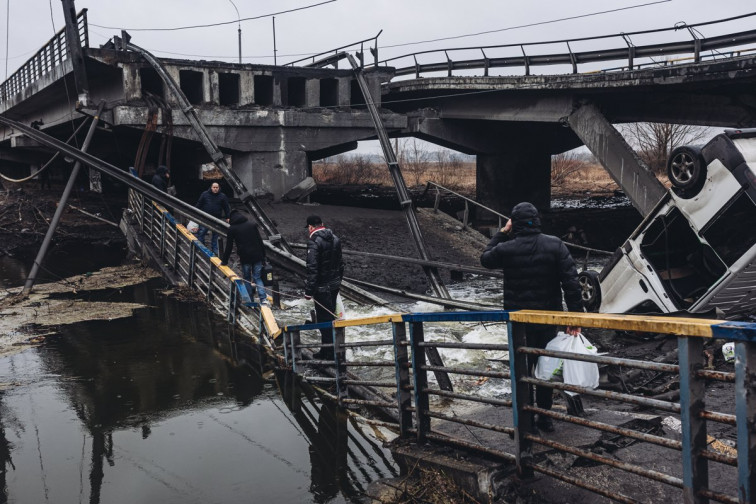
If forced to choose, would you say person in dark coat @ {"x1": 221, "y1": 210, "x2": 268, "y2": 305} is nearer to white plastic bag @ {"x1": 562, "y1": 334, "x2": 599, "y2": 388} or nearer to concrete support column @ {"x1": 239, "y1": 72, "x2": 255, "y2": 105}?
white plastic bag @ {"x1": 562, "y1": 334, "x2": 599, "y2": 388}

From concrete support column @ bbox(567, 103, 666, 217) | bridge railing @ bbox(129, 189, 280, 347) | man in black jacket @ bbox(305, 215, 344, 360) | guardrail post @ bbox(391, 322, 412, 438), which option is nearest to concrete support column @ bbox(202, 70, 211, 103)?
bridge railing @ bbox(129, 189, 280, 347)

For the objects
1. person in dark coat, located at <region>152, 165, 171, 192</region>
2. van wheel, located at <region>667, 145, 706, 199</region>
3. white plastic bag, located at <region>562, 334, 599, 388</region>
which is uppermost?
person in dark coat, located at <region>152, 165, 171, 192</region>

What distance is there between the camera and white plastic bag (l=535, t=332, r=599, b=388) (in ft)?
14.9

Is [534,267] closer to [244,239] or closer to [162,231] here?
[244,239]

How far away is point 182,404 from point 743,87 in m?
16.6

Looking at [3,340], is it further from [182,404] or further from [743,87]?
[743,87]

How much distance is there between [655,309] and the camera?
10234mm

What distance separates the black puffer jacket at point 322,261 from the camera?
8.78 meters

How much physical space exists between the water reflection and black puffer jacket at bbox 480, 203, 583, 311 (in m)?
1.82

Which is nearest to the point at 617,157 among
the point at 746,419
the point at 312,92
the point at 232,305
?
the point at 312,92

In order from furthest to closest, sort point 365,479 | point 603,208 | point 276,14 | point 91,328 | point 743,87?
point 603,208 < point 276,14 < point 743,87 < point 91,328 < point 365,479

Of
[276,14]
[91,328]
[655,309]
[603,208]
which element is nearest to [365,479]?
[655,309]

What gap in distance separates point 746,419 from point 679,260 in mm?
8221

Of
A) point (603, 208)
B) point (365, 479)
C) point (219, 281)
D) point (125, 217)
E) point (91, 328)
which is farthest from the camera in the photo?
point (603, 208)
